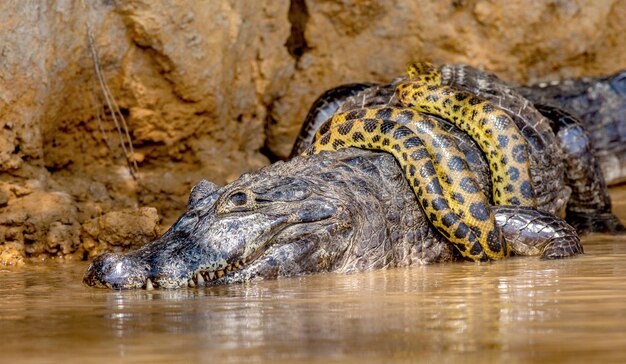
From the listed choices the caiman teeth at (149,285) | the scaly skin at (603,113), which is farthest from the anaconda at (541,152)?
the caiman teeth at (149,285)

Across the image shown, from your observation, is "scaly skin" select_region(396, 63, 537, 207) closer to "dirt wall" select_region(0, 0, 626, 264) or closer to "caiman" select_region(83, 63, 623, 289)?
"caiman" select_region(83, 63, 623, 289)

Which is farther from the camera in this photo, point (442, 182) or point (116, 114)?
point (116, 114)

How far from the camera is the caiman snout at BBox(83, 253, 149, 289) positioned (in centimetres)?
523

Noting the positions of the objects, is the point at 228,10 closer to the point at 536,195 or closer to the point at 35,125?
the point at 35,125

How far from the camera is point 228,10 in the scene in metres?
8.65

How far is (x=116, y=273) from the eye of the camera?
5.26 metres

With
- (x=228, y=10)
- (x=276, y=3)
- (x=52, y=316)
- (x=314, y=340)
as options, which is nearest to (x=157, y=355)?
(x=314, y=340)

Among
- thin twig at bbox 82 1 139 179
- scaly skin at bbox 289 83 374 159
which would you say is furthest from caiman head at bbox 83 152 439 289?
thin twig at bbox 82 1 139 179

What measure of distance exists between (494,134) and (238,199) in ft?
6.60

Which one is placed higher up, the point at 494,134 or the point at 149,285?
the point at 494,134

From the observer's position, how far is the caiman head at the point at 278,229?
5367 mm

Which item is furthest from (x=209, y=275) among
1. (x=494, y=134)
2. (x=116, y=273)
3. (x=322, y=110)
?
(x=322, y=110)

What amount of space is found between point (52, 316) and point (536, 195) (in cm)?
409

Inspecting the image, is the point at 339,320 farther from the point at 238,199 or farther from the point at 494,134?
the point at 494,134
